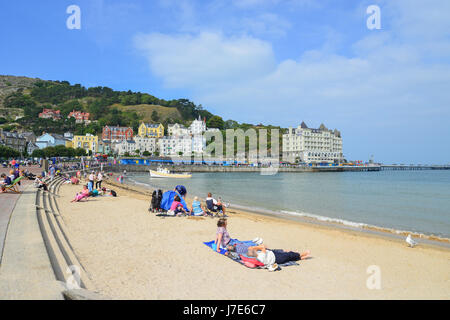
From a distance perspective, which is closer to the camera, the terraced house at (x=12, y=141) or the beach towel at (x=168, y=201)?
the beach towel at (x=168, y=201)

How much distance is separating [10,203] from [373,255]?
38.2 ft

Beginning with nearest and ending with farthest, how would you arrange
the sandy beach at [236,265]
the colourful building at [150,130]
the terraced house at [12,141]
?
the sandy beach at [236,265], the terraced house at [12,141], the colourful building at [150,130]

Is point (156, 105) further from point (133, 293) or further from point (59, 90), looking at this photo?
point (133, 293)

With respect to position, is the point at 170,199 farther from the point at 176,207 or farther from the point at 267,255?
the point at 267,255

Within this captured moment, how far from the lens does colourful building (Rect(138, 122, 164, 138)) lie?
413 feet

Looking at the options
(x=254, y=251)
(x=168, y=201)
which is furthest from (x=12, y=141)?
(x=254, y=251)

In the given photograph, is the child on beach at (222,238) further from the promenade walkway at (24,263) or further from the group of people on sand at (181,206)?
the group of people on sand at (181,206)

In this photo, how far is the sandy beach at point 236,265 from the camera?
15.4 feet

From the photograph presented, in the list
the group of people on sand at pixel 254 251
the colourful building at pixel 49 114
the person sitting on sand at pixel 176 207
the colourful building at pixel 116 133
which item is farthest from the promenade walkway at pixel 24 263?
the colourful building at pixel 49 114

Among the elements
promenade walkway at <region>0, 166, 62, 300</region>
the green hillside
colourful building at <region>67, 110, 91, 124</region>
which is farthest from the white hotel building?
promenade walkway at <region>0, 166, 62, 300</region>

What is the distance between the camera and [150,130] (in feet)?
419

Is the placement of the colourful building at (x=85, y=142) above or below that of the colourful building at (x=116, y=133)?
below

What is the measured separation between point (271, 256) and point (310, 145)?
4744 inches

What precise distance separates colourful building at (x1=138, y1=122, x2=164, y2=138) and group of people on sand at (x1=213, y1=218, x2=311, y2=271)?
122923 mm
